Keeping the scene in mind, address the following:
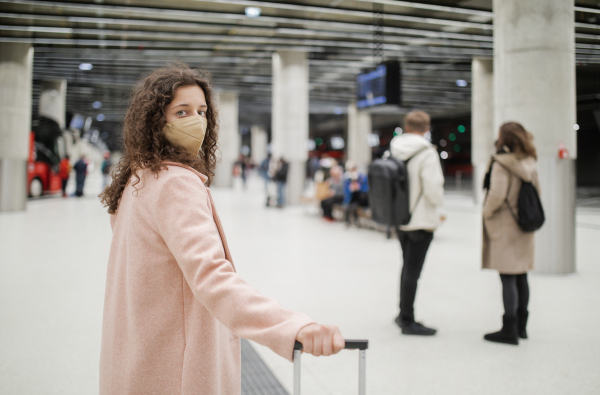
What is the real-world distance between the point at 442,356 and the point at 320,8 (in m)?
10.8

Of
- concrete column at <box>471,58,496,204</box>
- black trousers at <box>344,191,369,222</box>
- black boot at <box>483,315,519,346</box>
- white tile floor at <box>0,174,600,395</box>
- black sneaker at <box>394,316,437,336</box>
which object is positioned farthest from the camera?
concrete column at <box>471,58,496,204</box>

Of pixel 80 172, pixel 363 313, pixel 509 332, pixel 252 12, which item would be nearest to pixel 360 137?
pixel 80 172

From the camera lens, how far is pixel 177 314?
144 cm

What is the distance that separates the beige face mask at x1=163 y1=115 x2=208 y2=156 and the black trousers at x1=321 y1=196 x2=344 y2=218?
11.5 m

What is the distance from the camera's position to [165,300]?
143 cm

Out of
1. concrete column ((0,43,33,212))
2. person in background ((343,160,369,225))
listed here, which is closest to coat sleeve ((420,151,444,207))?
person in background ((343,160,369,225))

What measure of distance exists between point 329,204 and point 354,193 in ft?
4.74

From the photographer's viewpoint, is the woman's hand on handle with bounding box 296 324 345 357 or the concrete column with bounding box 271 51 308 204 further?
the concrete column with bounding box 271 51 308 204

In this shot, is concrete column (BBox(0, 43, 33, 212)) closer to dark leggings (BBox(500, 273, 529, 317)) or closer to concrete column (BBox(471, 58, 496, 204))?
dark leggings (BBox(500, 273, 529, 317))

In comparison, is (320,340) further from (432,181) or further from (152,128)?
(432,181)

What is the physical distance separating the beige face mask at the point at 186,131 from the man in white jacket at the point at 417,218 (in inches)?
115

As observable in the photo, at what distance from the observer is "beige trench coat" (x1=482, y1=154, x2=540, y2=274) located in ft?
12.9

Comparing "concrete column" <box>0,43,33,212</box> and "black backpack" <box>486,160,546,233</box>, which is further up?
"concrete column" <box>0,43,33,212</box>

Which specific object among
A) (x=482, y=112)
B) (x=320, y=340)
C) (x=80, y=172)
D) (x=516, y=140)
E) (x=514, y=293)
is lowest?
(x=514, y=293)
